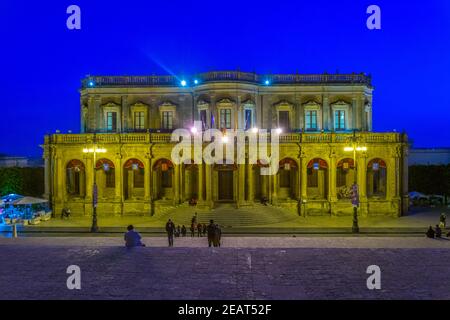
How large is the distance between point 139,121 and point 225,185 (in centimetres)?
1170

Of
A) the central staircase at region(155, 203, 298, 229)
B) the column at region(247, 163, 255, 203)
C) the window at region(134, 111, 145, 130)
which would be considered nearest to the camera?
the central staircase at region(155, 203, 298, 229)

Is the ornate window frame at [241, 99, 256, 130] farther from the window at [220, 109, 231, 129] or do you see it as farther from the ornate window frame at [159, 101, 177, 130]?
the ornate window frame at [159, 101, 177, 130]

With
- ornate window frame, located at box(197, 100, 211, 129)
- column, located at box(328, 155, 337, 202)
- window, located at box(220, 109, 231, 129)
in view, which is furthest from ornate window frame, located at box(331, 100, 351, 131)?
ornate window frame, located at box(197, 100, 211, 129)

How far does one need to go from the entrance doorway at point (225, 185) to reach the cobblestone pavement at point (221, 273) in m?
26.6

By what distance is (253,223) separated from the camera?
38844 mm

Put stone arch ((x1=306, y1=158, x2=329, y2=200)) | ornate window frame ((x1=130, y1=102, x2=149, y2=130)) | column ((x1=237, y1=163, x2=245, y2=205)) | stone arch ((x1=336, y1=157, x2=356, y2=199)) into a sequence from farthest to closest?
ornate window frame ((x1=130, y1=102, x2=149, y2=130)), stone arch ((x1=306, y1=158, x2=329, y2=200)), stone arch ((x1=336, y1=157, x2=356, y2=199)), column ((x1=237, y1=163, x2=245, y2=205))

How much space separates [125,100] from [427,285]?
1582 inches

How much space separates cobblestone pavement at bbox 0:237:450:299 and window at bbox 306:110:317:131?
30703 mm

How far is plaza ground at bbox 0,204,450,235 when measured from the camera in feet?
115

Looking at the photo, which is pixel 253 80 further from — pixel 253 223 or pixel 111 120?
pixel 253 223

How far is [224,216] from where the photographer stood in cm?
3956

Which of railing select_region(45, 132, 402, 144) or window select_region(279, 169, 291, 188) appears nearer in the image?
railing select_region(45, 132, 402, 144)

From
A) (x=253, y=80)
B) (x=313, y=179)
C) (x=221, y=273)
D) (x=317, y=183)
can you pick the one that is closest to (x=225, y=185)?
(x=313, y=179)
